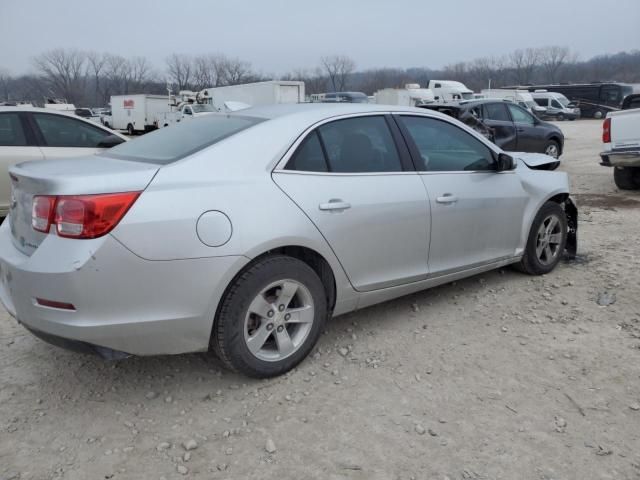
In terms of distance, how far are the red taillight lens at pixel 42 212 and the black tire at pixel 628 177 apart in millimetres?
9368

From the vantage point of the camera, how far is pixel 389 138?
353 cm

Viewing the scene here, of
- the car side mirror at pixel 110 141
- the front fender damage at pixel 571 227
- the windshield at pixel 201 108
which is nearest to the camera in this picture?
the front fender damage at pixel 571 227

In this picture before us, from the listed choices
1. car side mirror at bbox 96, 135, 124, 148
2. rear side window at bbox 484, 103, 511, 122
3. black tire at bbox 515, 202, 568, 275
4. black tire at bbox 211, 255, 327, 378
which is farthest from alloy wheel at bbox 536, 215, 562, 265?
rear side window at bbox 484, 103, 511, 122

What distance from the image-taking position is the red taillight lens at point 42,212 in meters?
2.44

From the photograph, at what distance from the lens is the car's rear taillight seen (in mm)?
2361

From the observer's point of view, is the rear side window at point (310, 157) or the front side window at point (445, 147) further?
the front side window at point (445, 147)

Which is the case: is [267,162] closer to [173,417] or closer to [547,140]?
[173,417]

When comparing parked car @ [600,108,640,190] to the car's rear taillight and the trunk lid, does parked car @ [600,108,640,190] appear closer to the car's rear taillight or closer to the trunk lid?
the trunk lid

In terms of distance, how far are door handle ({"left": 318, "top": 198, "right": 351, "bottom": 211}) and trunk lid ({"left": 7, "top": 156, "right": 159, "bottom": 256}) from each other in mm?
919

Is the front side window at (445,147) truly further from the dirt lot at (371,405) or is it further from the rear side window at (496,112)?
the rear side window at (496,112)

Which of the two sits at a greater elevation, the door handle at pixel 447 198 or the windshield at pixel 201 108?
the windshield at pixel 201 108

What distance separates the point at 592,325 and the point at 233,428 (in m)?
2.56

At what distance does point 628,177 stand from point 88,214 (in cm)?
932

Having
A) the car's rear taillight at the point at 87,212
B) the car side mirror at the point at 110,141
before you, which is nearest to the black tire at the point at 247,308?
the car's rear taillight at the point at 87,212
